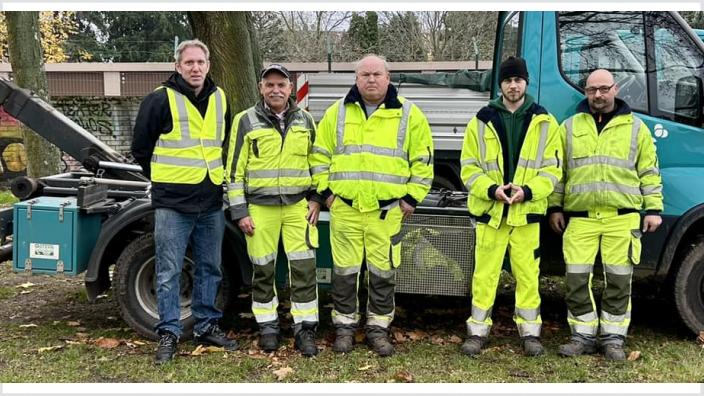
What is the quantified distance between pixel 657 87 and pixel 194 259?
10.7ft

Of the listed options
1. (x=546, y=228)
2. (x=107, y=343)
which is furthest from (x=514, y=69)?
(x=107, y=343)

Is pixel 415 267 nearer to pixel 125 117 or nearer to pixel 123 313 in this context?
pixel 123 313

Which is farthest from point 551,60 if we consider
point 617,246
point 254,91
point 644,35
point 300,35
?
point 300,35

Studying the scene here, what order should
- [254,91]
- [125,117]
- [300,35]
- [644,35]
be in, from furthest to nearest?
[300,35] → [125,117] → [254,91] → [644,35]

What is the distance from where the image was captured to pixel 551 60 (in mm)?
4676

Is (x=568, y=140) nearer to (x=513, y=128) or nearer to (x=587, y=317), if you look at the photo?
(x=513, y=128)

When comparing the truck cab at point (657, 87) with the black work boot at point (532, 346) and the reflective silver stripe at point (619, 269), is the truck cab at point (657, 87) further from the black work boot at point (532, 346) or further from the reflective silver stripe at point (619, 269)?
the black work boot at point (532, 346)

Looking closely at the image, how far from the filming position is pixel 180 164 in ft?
13.7

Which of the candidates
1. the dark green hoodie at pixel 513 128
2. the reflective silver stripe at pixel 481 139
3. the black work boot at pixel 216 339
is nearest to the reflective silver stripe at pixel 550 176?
the dark green hoodie at pixel 513 128

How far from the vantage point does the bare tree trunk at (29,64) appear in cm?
930

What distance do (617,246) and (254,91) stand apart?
3805mm

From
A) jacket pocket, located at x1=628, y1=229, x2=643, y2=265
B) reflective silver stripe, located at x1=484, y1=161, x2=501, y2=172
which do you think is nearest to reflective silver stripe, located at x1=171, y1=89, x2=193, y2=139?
reflective silver stripe, located at x1=484, y1=161, x2=501, y2=172

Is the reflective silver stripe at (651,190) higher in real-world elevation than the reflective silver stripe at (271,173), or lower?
lower

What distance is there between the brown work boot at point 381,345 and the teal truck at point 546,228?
412 mm
